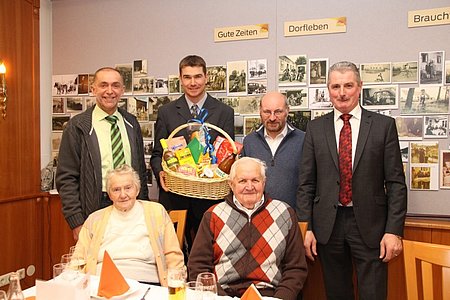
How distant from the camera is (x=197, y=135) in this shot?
270cm

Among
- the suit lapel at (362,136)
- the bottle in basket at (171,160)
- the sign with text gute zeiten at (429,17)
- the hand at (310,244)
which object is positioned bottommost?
the hand at (310,244)

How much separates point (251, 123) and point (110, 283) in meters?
2.02

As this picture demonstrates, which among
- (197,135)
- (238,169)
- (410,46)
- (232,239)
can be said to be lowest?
(232,239)

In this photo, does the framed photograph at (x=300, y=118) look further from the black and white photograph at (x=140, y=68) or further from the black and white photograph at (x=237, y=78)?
the black and white photograph at (x=140, y=68)

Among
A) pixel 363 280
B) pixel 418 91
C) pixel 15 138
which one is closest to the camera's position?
pixel 363 280

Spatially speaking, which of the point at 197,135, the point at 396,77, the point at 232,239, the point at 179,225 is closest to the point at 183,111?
the point at 197,135

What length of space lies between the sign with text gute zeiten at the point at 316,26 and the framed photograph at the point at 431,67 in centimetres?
58

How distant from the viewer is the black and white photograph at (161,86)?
3.73 m

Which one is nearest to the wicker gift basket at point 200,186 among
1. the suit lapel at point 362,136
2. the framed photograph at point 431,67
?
the suit lapel at point 362,136

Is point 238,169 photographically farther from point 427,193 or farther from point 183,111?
point 427,193

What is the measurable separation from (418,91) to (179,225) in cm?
185

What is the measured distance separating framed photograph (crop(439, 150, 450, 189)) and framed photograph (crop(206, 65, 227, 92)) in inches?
65.2

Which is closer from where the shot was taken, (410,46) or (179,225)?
(179,225)

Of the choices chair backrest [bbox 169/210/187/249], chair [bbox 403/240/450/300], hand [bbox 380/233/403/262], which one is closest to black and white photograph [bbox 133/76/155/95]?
chair backrest [bbox 169/210/187/249]
